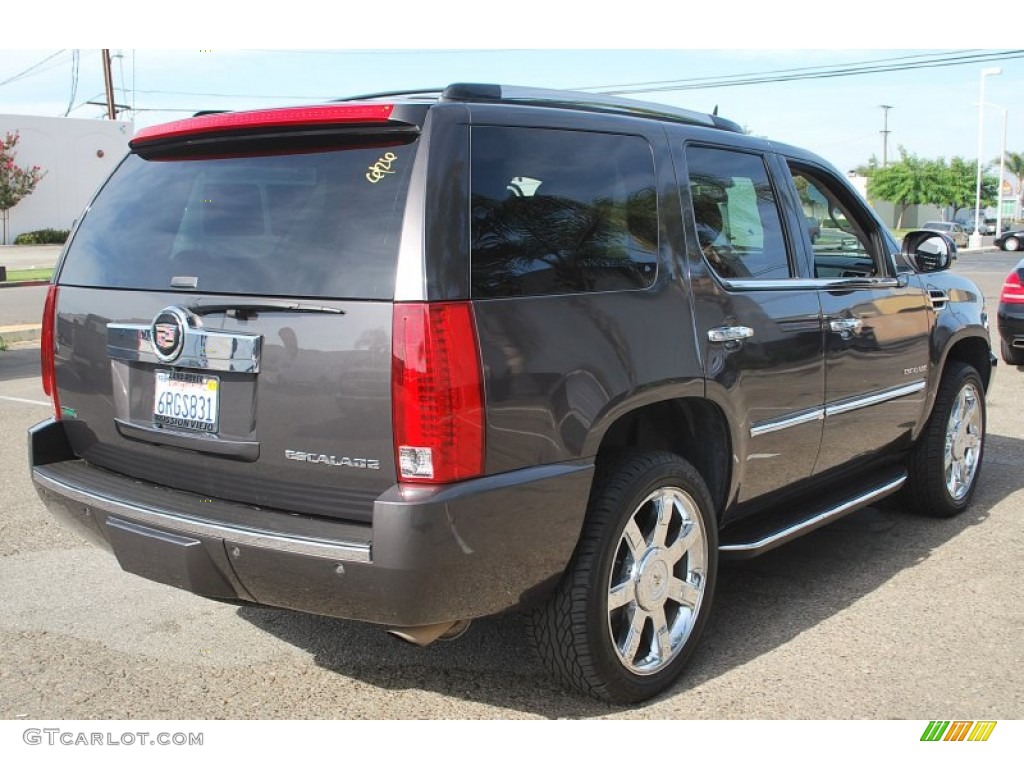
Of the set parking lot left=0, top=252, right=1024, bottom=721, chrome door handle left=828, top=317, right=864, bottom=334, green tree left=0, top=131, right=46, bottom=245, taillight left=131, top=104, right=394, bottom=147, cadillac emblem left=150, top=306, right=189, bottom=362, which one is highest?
green tree left=0, top=131, right=46, bottom=245

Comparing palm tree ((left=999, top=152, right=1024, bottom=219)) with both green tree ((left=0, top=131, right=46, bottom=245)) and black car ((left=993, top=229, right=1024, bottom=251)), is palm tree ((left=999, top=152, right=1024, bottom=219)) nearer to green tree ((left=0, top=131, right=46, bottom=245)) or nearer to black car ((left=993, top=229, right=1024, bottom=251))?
black car ((left=993, top=229, right=1024, bottom=251))

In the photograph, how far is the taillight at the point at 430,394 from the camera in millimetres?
2842

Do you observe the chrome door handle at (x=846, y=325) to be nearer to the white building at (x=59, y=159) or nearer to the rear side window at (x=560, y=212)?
the rear side window at (x=560, y=212)

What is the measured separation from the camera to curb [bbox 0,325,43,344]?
44.7ft

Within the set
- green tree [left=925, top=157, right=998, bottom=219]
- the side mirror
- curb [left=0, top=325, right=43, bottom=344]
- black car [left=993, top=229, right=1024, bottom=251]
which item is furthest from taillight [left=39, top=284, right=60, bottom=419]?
green tree [left=925, top=157, right=998, bottom=219]

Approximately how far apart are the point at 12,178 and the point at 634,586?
44.7m

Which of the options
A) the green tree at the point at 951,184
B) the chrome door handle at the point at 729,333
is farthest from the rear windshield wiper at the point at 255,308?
the green tree at the point at 951,184

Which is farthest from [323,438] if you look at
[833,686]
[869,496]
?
[869,496]

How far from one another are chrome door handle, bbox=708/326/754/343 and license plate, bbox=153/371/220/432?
171 centimetres

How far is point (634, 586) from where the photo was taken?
3461 millimetres

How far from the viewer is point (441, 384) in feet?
9.34

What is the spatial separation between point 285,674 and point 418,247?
67.4 inches

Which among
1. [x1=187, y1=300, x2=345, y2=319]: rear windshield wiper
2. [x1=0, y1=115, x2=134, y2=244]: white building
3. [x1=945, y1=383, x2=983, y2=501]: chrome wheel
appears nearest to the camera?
[x1=187, y1=300, x2=345, y2=319]: rear windshield wiper

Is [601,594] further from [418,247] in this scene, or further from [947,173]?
[947,173]
